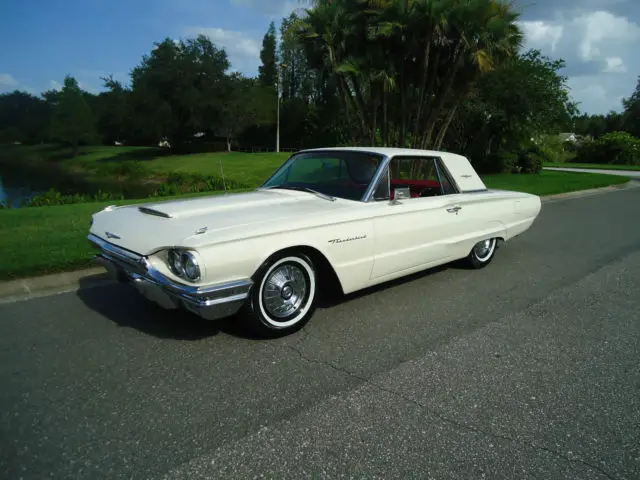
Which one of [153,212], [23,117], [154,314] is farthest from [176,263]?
[23,117]

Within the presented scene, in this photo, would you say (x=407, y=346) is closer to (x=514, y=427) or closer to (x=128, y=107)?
(x=514, y=427)

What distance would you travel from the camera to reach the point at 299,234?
11.6 ft

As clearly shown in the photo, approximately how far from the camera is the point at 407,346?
3.53 m

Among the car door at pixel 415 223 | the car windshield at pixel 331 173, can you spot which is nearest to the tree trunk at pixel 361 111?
the car door at pixel 415 223

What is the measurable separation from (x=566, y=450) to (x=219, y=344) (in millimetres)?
2338

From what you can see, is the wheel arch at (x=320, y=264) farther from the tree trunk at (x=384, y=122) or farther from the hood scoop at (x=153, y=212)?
the tree trunk at (x=384, y=122)

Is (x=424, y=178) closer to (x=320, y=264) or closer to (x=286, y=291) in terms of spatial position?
(x=320, y=264)

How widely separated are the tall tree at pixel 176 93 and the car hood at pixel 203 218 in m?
50.6

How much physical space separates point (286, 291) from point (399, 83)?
13.9 metres

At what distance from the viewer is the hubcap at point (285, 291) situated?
3.55 meters

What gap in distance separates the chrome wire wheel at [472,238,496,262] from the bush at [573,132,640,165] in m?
44.6

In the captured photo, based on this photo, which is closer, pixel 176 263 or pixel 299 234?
pixel 176 263

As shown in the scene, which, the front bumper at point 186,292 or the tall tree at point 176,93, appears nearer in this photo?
the front bumper at point 186,292

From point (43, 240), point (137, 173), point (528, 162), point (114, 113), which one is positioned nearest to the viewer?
point (43, 240)
